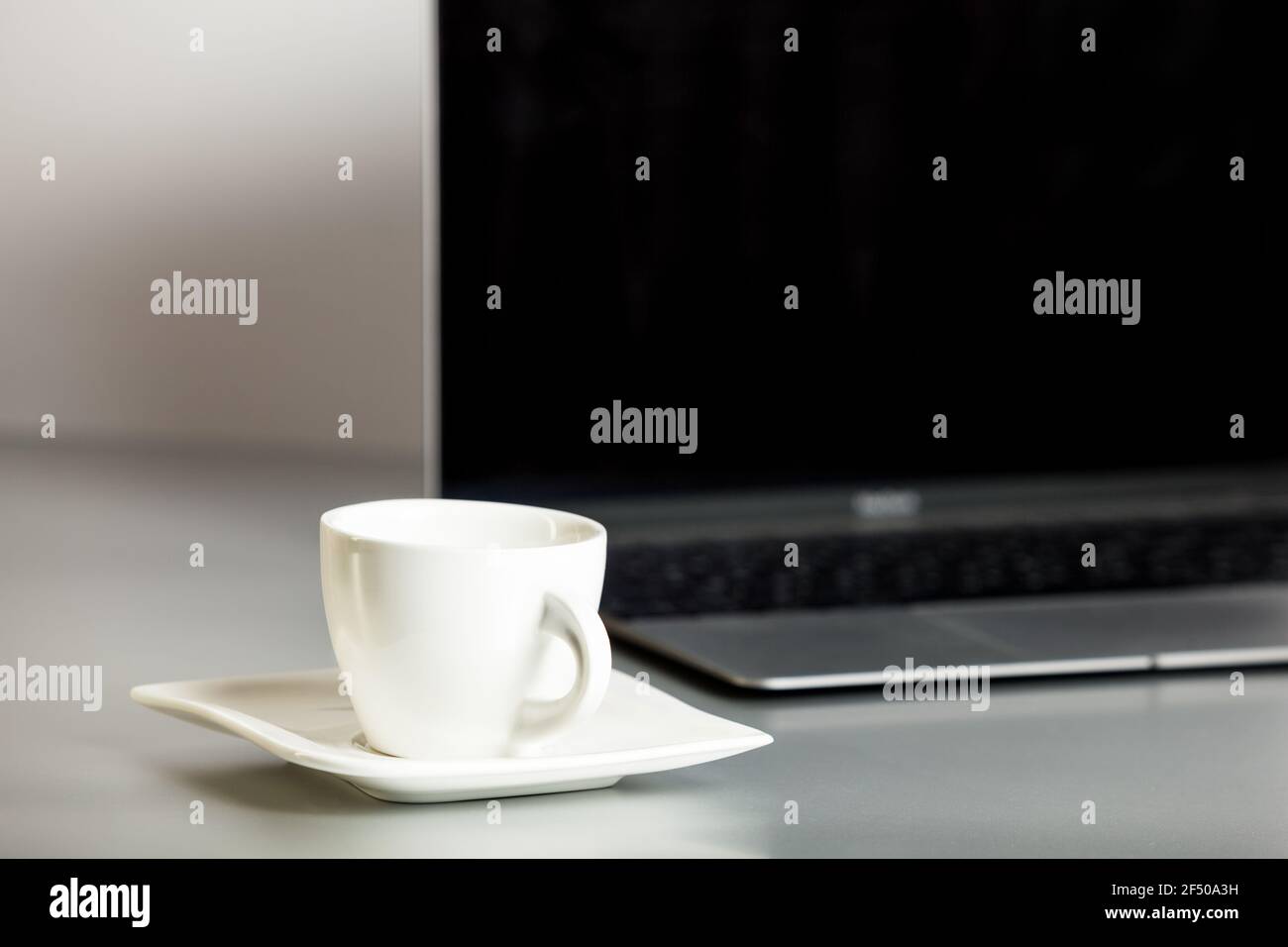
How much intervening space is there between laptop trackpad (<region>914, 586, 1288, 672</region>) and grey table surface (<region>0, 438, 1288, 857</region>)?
0.05ft

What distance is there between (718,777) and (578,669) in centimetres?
7

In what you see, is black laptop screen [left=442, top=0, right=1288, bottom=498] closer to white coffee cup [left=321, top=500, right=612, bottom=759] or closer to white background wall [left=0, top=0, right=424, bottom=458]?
white background wall [left=0, top=0, right=424, bottom=458]

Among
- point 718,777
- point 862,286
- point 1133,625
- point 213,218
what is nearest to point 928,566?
point 1133,625

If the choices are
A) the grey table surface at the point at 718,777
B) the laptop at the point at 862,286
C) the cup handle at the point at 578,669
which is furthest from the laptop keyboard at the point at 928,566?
the cup handle at the point at 578,669

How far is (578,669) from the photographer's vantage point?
0.47 metres

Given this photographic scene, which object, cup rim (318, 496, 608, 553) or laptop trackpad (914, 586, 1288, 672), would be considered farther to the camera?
laptop trackpad (914, 586, 1288, 672)

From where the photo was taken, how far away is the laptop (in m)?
0.98

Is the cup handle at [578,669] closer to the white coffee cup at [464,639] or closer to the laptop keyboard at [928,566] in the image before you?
the white coffee cup at [464,639]

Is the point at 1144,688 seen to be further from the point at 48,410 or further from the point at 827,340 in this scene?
the point at 48,410

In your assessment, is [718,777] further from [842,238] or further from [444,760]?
[842,238]

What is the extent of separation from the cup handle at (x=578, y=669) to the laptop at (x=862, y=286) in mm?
406

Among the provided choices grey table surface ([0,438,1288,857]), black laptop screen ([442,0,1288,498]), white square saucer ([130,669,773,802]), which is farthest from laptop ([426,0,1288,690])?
white square saucer ([130,669,773,802])

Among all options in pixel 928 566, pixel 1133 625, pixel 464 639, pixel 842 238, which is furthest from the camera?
pixel 842 238
